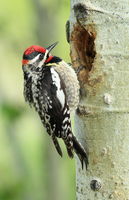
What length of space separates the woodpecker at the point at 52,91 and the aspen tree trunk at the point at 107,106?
50cm

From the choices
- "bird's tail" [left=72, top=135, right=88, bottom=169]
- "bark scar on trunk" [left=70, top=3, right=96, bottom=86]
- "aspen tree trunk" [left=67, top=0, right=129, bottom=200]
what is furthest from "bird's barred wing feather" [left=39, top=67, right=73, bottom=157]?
"aspen tree trunk" [left=67, top=0, right=129, bottom=200]

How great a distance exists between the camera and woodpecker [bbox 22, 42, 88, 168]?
3.50 m

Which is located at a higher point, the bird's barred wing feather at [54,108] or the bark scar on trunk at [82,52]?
the bark scar on trunk at [82,52]

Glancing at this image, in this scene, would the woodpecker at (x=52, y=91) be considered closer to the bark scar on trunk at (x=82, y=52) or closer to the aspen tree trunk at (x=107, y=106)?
the bark scar on trunk at (x=82, y=52)

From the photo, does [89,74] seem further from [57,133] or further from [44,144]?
[44,144]

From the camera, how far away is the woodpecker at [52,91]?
350 cm

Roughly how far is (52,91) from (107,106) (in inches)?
38.7

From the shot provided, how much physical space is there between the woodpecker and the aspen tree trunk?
0.50 m

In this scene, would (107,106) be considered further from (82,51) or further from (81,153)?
(82,51)

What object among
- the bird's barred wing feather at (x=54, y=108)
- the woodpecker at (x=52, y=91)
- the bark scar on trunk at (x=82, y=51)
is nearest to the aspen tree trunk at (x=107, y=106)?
the bark scar on trunk at (x=82, y=51)

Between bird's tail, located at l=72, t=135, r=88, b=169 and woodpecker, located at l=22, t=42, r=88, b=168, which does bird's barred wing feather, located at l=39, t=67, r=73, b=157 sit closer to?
woodpecker, located at l=22, t=42, r=88, b=168

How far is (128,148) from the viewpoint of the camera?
2691mm

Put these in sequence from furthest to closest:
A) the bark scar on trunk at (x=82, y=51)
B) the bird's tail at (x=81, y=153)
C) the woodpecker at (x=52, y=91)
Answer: the woodpecker at (x=52, y=91) → the bark scar on trunk at (x=82, y=51) → the bird's tail at (x=81, y=153)

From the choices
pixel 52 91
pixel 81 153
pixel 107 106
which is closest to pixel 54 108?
pixel 52 91
